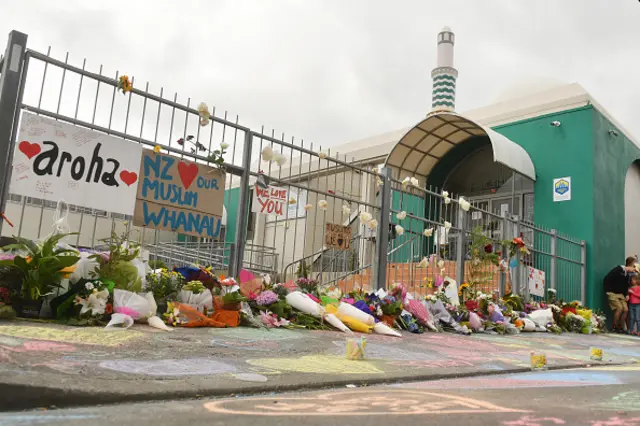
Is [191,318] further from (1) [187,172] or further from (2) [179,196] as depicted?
(1) [187,172]

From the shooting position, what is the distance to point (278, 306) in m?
5.21

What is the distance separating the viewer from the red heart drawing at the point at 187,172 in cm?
530

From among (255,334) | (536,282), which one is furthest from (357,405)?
(536,282)

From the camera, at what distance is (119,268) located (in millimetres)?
4285

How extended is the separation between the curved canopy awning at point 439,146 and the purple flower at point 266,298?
827 centimetres

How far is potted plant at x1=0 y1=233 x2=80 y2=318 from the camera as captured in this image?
3.72m

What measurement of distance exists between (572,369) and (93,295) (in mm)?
3703

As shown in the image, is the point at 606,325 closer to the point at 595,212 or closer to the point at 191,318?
the point at 595,212

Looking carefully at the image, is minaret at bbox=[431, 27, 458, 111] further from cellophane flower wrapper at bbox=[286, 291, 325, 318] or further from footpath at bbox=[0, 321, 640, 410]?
footpath at bbox=[0, 321, 640, 410]

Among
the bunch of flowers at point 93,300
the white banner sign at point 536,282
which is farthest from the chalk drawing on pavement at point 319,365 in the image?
the white banner sign at point 536,282

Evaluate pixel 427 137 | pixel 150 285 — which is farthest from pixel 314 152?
pixel 427 137

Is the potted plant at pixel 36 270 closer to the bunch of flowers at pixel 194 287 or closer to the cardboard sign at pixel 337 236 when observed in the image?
the bunch of flowers at pixel 194 287

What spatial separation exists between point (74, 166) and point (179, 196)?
1.01 m

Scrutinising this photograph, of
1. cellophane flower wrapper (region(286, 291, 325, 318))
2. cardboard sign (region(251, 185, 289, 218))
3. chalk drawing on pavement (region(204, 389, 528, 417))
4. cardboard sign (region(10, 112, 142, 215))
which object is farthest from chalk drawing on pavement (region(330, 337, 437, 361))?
cardboard sign (region(10, 112, 142, 215))
